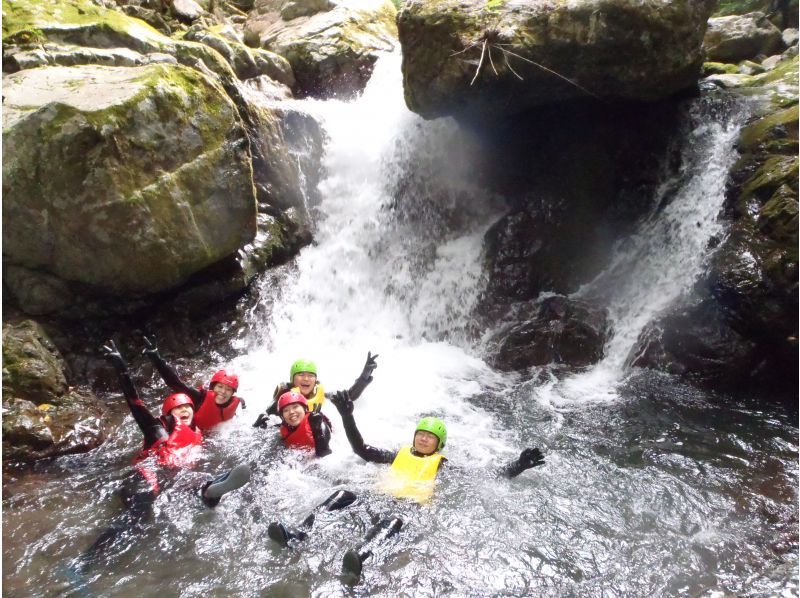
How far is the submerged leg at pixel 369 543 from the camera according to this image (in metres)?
3.50

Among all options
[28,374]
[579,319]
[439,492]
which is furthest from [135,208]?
[579,319]

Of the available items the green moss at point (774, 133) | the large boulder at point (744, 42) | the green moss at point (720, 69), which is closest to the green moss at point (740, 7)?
the large boulder at point (744, 42)

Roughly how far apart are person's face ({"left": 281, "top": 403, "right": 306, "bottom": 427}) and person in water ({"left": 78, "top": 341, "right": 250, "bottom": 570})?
95 centimetres

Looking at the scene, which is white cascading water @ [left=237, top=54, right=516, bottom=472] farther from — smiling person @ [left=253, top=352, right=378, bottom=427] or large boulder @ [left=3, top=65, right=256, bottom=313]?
large boulder @ [left=3, top=65, right=256, bottom=313]

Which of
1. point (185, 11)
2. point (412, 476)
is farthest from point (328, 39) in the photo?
point (412, 476)

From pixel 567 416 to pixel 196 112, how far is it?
6.32m

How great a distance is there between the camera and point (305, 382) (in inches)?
232

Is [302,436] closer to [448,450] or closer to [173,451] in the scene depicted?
[173,451]

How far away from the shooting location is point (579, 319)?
Result: 8281mm

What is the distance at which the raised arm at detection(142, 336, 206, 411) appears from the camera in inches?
227

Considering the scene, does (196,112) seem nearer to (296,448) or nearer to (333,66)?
(296,448)

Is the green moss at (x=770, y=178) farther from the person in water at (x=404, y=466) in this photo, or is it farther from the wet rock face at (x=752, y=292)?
the person in water at (x=404, y=466)

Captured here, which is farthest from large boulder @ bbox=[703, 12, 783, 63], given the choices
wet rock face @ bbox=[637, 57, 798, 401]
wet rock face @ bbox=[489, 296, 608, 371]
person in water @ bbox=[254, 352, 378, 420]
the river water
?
person in water @ bbox=[254, 352, 378, 420]

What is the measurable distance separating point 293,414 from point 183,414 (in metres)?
1.12
